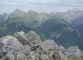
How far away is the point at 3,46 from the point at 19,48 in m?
5.41

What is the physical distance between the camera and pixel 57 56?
213 ft

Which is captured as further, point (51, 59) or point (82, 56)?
point (82, 56)

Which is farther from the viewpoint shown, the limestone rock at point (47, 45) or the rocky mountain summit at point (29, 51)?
the limestone rock at point (47, 45)

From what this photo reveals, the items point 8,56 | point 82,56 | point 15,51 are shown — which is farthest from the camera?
point 82,56

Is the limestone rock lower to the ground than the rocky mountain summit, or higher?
higher

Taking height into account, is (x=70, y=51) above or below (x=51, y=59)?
above

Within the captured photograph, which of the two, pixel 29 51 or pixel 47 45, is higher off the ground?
pixel 47 45

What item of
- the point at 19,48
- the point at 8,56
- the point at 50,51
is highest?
the point at 50,51

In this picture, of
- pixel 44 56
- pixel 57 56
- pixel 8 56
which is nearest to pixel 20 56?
pixel 8 56

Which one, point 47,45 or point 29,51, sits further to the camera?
point 47,45

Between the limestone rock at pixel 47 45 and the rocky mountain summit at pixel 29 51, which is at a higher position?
the limestone rock at pixel 47 45

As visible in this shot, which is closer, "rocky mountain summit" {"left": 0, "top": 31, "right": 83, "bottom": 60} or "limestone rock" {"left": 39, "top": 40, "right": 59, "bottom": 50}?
"rocky mountain summit" {"left": 0, "top": 31, "right": 83, "bottom": 60}

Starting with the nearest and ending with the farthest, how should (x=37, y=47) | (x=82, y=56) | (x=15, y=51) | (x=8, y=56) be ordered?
(x=8, y=56) → (x=15, y=51) → (x=82, y=56) → (x=37, y=47)

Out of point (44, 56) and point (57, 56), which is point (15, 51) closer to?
point (44, 56)
